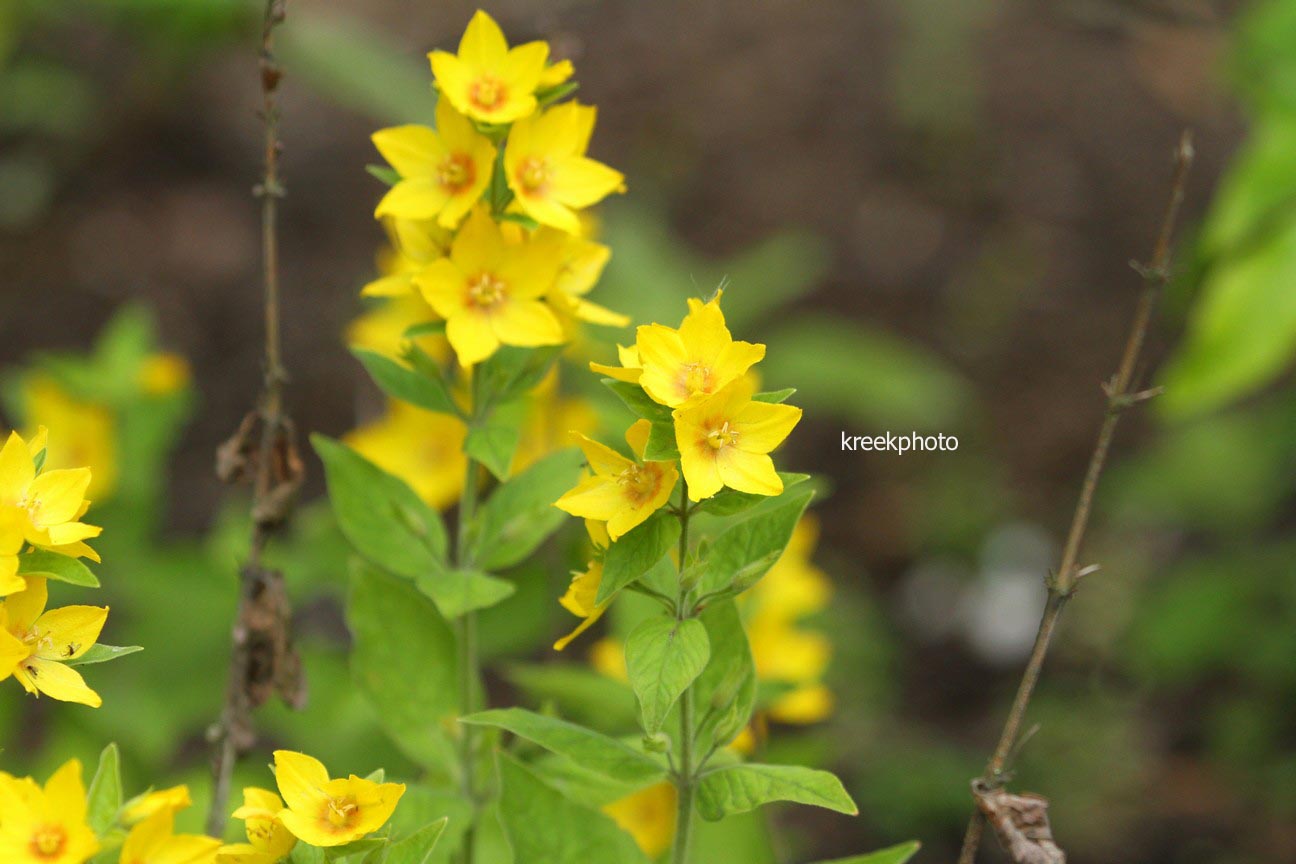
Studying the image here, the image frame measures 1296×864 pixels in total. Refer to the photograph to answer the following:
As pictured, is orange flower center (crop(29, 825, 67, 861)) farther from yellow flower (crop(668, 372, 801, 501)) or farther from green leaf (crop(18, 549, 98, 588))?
yellow flower (crop(668, 372, 801, 501))

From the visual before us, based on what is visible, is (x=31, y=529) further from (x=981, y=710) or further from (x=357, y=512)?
(x=981, y=710)

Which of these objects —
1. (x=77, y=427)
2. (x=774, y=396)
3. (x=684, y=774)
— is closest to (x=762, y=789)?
(x=684, y=774)

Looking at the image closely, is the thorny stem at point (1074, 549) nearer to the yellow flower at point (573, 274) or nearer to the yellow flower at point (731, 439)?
the yellow flower at point (731, 439)

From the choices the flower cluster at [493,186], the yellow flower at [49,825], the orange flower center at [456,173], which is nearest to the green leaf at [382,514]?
the flower cluster at [493,186]

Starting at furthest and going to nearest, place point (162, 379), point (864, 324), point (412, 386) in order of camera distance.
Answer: point (864, 324) < point (162, 379) < point (412, 386)

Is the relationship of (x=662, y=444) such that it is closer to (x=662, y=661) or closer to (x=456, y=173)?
(x=662, y=661)

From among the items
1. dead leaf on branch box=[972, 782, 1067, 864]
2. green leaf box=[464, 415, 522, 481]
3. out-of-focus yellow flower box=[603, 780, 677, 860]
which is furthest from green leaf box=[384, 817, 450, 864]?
out-of-focus yellow flower box=[603, 780, 677, 860]

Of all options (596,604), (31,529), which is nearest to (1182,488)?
(596,604)
